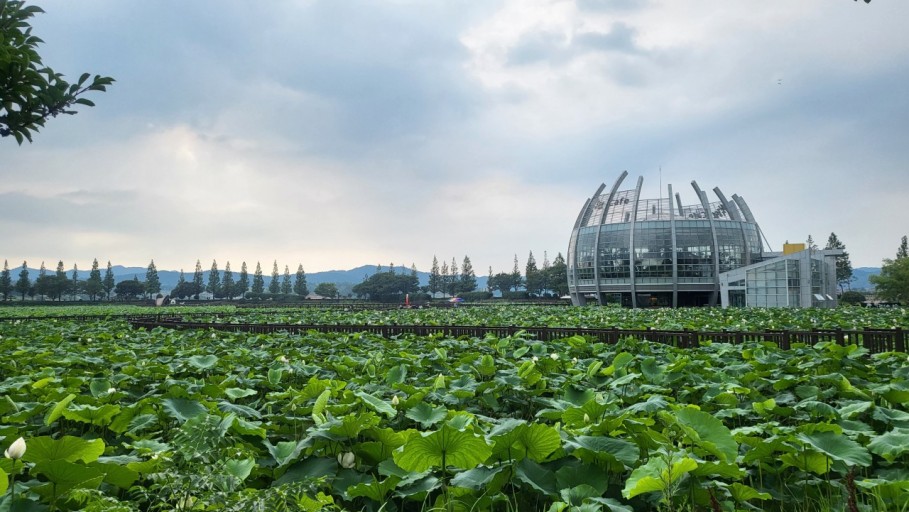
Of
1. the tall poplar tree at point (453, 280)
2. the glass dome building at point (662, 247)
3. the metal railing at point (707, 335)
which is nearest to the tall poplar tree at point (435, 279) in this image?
the tall poplar tree at point (453, 280)

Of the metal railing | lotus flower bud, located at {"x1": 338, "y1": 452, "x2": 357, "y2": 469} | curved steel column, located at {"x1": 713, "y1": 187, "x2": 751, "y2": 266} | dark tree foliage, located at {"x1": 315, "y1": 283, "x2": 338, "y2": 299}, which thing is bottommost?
dark tree foliage, located at {"x1": 315, "y1": 283, "x2": 338, "y2": 299}

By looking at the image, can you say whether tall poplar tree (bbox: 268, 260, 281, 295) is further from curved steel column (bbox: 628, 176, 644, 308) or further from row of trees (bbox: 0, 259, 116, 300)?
curved steel column (bbox: 628, 176, 644, 308)

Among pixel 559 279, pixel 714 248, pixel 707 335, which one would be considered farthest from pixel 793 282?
pixel 559 279

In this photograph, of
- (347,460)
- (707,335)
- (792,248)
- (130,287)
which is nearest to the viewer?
(347,460)

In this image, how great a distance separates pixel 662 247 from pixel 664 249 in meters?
0.27

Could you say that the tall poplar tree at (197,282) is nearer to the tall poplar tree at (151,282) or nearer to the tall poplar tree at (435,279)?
the tall poplar tree at (151,282)

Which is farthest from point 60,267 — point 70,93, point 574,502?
point 574,502

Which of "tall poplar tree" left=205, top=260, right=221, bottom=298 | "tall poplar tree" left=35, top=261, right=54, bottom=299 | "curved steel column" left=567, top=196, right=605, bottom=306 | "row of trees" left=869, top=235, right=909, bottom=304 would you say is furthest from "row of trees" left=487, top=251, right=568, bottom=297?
"tall poplar tree" left=35, top=261, right=54, bottom=299

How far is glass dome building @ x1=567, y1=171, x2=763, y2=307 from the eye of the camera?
52594 millimetres

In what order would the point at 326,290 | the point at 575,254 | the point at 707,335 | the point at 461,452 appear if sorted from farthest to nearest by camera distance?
the point at 326,290, the point at 575,254, the point at 707,335, the point at 461,452

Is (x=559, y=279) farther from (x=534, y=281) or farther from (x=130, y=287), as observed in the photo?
(x=130, y=287)

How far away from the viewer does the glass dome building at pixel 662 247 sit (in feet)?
173

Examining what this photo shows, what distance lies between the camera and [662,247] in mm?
52781

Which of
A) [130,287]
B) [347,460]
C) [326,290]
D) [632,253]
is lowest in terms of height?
[326,290]
